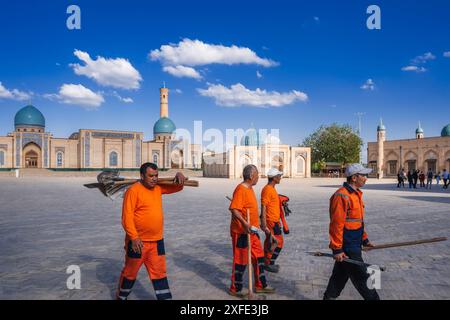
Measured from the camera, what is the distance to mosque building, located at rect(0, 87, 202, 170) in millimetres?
50250

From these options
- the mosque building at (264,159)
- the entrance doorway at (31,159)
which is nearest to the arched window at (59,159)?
the entrance doorway at (31,159)

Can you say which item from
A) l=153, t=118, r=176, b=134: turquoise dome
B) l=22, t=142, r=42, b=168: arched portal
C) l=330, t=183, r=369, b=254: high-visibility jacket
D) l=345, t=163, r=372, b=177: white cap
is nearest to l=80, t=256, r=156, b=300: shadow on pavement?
l=330, t=183, r=369, b=254: high-visibility jacket

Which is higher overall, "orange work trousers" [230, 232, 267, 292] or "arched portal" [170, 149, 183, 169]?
"arched portal" [170, 149, 183, 169]

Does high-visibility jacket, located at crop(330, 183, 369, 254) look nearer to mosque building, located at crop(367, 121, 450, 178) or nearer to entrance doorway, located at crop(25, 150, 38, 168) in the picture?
mosque building, located at crop(367, 121, 450, 178)

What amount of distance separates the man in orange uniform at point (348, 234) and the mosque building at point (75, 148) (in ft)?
179

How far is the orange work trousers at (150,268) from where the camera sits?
125 inches

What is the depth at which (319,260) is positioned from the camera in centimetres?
523

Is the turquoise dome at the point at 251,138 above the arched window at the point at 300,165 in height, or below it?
above

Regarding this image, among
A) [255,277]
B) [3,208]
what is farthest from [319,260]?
[3,208]

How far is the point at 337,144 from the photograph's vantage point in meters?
55.5

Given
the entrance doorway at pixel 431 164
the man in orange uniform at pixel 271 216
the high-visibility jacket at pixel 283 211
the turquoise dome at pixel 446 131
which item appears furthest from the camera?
the turquoise dome at pixel 446 131

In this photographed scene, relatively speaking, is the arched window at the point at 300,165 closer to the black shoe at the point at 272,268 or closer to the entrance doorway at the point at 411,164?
the entrance doorway at the point at 411,164
